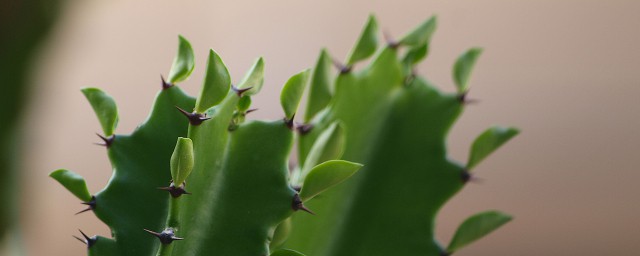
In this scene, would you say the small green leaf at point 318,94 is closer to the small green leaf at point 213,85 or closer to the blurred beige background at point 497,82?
the small green leaf at point 213,85

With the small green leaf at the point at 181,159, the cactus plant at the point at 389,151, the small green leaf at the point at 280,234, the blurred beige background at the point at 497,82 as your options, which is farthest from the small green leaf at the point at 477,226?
the blurred beige background at the point at 497,82

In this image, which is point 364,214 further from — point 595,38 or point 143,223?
point 595,38

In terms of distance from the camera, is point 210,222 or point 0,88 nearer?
point 210,222

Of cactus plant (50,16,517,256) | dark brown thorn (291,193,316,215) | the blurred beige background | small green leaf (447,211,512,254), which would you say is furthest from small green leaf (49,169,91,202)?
the blurred beige background

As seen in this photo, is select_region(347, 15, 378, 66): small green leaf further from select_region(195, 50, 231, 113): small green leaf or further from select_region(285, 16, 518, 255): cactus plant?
select_region(195, 50, 231, 113): small green leaf

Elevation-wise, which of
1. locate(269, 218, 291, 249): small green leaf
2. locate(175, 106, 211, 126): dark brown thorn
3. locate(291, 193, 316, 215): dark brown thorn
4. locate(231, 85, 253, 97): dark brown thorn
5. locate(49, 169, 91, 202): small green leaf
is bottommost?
locate(49, 169, 91, 202): small green leaf

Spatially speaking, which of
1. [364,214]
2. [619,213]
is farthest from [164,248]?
[619,213]
